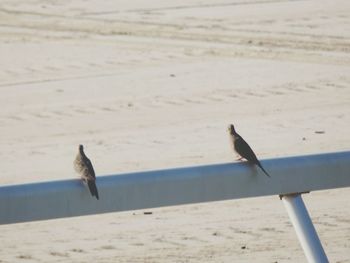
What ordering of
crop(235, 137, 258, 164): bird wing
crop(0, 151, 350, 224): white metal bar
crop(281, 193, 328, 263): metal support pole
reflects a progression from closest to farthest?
crop(0, 151, 350, 224): white metal bar
crop(281, 193, 328, 263): metal support pole
crop(235, 137, 258, 164): bird wing

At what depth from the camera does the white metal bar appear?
322 cm

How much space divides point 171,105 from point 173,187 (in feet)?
31.5

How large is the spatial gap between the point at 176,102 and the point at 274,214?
503cm

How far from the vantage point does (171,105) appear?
42.4 feet

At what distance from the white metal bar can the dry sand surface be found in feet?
11.5

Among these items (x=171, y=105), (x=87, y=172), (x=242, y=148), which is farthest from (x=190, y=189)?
(x=171, y=105)

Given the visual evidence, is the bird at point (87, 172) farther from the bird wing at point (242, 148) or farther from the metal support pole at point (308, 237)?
the bird wing at point (242, 148)

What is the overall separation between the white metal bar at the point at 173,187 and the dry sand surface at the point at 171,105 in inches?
138

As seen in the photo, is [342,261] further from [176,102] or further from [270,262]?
[176,102]

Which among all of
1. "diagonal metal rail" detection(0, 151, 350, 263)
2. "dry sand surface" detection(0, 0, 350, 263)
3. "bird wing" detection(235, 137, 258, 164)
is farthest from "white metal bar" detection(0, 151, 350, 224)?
"dry sand surface" detection(0, 0, 350, 263)

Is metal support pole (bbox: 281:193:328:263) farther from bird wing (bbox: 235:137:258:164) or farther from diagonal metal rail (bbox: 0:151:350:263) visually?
A: bird wing (bbox: 235:137:258:164)

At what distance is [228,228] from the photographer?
7859 mm

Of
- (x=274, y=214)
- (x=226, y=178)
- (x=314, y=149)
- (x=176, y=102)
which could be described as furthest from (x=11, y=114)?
(x=226, y=178)

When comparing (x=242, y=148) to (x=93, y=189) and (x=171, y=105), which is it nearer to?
(x=93, y=189)
